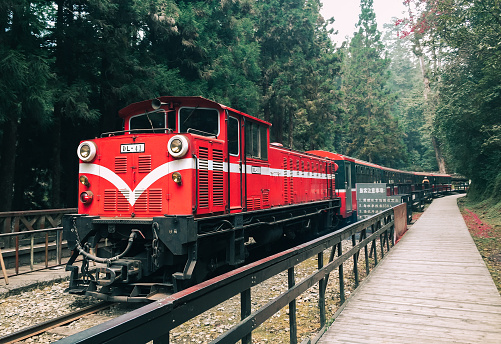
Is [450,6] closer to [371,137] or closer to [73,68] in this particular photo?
[73,68]

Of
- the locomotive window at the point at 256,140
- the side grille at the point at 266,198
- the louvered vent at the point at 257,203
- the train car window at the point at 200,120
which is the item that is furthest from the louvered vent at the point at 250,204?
the train car window at the point at 200,120

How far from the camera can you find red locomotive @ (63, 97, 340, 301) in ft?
19.5

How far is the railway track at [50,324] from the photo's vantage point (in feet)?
16.1

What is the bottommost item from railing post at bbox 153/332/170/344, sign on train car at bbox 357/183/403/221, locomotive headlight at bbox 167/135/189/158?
railing post at bbox 153/332/170/344

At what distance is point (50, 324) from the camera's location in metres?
5.45

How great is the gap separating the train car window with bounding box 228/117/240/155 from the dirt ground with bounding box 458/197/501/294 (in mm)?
5690

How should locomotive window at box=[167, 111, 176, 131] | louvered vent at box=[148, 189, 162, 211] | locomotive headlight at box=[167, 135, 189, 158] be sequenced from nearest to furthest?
locomotive headlight at box=[167, 135, 189, 158], louvered vent at box=[148, 189, 162, 211], locomotive window at box=[167, 111, 176, 131]

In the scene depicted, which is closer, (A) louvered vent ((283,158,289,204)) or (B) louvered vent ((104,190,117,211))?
(B) louvered vent ((104,190,117,211))

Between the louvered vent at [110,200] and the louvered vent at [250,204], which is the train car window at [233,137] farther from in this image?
the louvered vent at [110,200]

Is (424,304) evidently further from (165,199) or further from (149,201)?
(149,201)

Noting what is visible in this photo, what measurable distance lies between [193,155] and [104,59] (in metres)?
10.1

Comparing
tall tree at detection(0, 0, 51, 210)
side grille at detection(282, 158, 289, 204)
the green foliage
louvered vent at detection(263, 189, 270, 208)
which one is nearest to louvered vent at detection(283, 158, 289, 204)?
side grille at detection(282, 158, 289, 204)

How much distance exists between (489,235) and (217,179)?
11.7 metres

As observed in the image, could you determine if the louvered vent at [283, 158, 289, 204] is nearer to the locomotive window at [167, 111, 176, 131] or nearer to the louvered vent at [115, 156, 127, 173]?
the locomotive window at [167, 111, 176, 131]
